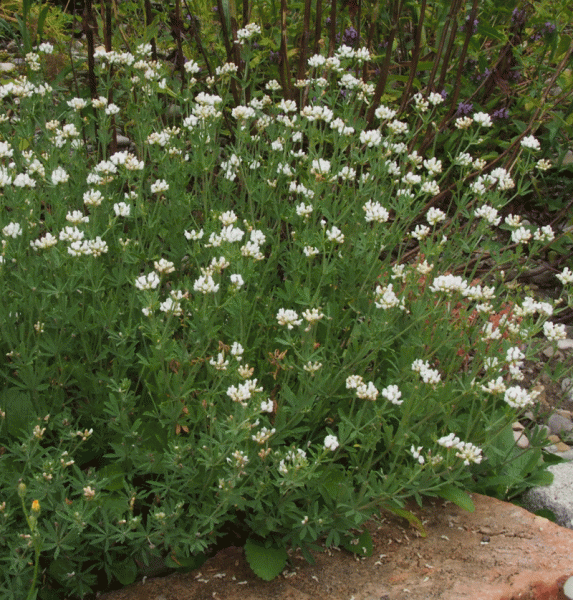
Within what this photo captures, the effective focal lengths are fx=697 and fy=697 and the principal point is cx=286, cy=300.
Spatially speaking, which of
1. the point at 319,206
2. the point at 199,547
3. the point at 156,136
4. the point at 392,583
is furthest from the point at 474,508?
the point at 156,136

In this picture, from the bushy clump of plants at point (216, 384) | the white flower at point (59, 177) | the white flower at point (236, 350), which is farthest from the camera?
the white flower at point (59, 177)

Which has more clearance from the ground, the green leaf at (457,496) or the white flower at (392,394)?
the white flower at (392,394)

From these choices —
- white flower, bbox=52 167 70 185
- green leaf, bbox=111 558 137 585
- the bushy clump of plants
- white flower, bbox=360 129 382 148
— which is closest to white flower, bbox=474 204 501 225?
the bushy clump of plants

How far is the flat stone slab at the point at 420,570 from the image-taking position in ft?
8.02

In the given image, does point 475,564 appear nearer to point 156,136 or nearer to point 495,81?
point 156,136

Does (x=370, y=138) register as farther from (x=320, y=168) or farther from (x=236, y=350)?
(x=236, y=350)

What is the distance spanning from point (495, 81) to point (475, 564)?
385 cm

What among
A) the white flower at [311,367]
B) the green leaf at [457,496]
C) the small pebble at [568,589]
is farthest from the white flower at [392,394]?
the small pebble at [568,589]

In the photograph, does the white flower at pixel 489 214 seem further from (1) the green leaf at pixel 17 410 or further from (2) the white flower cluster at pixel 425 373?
(1) the green leaf at pixel 17 410

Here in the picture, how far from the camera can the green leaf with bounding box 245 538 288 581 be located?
244 centimetres

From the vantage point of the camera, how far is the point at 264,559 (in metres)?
2.48

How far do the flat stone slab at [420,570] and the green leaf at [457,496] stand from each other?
0.10 meters

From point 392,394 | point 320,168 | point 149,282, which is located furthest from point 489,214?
point 149,282

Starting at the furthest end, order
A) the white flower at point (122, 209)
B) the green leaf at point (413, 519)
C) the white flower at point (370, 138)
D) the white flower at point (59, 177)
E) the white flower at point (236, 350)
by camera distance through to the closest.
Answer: the white flower at point (370, 138) < the white flower at point (59, 177) < the white flower at point (122, 209) < the green leaf at point (413, 519) < the white flower at point (236, 350)
